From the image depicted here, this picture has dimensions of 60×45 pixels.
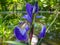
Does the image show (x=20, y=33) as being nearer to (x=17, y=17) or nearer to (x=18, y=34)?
(x=18, y=34)

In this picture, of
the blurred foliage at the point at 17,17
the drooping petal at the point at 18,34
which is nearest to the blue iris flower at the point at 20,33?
the drooping petal at the point at 18,34

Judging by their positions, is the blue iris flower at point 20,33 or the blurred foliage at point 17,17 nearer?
the blue iris flower at point 20,33

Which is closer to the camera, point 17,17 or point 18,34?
point 18,34

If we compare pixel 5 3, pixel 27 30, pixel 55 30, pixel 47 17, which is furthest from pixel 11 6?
pixel 27 30

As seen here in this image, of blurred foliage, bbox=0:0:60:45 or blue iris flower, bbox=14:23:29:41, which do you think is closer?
blue iris flower, bbox=14:23:29:41

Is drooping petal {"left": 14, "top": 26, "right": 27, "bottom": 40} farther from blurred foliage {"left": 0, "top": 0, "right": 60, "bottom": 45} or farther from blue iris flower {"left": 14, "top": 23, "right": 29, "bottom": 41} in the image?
blurred foliage {"left": 0, "top": 0, "right": 60, "bottom": 45}

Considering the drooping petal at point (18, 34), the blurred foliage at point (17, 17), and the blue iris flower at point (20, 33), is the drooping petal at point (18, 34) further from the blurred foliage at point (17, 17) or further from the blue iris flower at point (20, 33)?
the blurred foliage at point (17, 17)

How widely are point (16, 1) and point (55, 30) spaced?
46 centimetres

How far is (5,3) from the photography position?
159 cm

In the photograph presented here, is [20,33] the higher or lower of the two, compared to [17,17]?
higher

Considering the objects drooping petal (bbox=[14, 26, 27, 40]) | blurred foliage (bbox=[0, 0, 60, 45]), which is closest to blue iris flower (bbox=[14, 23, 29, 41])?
drooping petal (bbox=[14, 26, 27, 40])

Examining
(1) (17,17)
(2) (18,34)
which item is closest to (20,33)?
(2) (18,34)

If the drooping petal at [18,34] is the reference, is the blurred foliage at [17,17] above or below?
below

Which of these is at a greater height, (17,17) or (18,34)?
(18,34)
